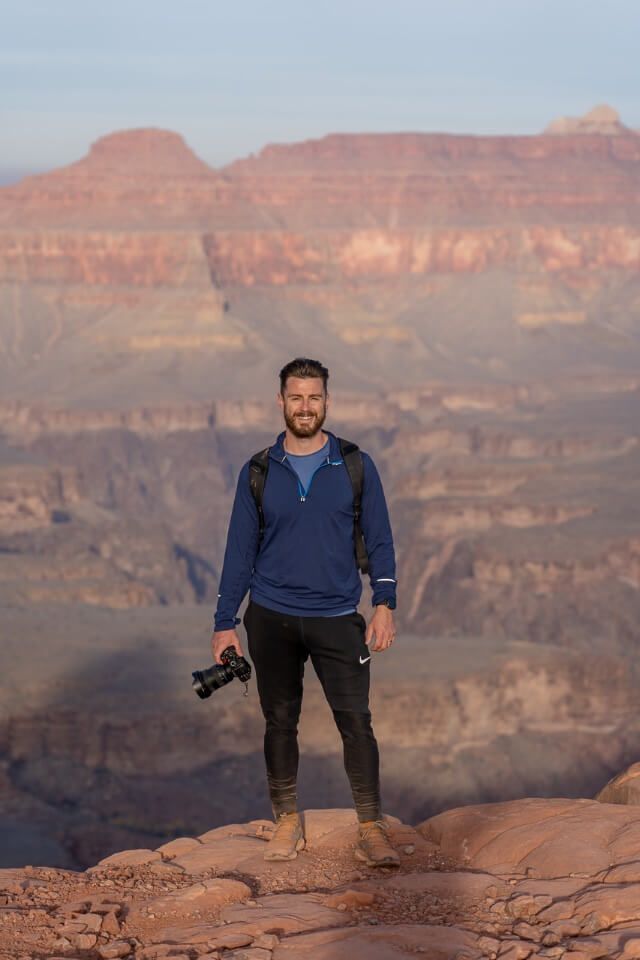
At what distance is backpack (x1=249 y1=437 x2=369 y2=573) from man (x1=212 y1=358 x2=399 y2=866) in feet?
0.11

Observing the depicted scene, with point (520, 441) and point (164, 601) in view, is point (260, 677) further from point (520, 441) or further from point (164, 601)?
point (520, 441)

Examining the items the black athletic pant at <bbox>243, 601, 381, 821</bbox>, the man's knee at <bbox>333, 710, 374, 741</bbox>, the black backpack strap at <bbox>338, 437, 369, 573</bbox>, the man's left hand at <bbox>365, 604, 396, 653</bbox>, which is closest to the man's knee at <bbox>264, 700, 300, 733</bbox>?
the black athletic pant at <bbox>243, 601, 381, 821</bbox>

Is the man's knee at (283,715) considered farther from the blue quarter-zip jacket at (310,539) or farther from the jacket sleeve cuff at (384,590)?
the jacket sleeve cuff at (384,590)

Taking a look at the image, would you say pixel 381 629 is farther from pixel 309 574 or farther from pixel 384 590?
pixel 309 574

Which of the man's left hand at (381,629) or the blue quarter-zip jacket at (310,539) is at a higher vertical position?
the blue quarter-zip jacket at (310,539)

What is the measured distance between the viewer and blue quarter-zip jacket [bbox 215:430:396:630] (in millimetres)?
9914

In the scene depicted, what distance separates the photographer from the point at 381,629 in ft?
33.3

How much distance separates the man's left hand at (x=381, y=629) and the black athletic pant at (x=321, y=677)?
65 millimetres

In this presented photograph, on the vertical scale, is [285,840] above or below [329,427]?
above

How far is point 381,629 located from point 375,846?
5.09 ft

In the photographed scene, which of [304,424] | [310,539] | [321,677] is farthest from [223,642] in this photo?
[304,424]

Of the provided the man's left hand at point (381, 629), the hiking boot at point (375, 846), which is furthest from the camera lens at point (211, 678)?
the hiking boot at point (375, 846)

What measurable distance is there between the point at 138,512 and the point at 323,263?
62933 mm

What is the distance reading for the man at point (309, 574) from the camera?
32.5 feet
